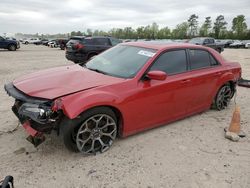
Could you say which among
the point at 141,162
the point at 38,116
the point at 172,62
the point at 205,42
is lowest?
the point at 141,162

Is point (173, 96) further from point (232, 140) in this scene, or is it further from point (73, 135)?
point (73, 135)

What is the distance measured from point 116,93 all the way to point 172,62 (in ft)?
4.64

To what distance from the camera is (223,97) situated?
5.84m

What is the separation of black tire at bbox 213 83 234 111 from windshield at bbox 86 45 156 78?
7.14ft

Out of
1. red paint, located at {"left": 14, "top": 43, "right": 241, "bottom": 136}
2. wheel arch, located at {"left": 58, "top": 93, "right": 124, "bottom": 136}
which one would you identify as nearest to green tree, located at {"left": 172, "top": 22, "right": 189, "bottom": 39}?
red paint, located at {"left": 14, "top": 43, "right": 241, "bottom": 136}

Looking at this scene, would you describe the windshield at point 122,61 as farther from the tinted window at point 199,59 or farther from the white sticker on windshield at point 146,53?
the tinted window at point 199,59

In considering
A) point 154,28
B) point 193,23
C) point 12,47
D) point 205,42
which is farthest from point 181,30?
point 12,47

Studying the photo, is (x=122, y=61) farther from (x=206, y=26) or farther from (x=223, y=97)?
(x=206, y=26)

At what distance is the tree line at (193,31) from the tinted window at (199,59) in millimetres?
63623

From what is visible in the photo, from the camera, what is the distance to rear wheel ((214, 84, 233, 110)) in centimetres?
566

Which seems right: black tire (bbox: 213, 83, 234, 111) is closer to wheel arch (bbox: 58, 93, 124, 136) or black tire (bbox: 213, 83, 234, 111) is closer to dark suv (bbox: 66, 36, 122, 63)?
wheel arch (bbox: 58, 93, 124, 136)

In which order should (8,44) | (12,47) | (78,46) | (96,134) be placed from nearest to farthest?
(96,134), (78,46), (8,44), (12,47)

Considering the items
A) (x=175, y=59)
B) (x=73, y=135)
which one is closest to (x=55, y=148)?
(x=73, y=135)

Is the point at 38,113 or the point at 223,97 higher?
the point at 38,113
